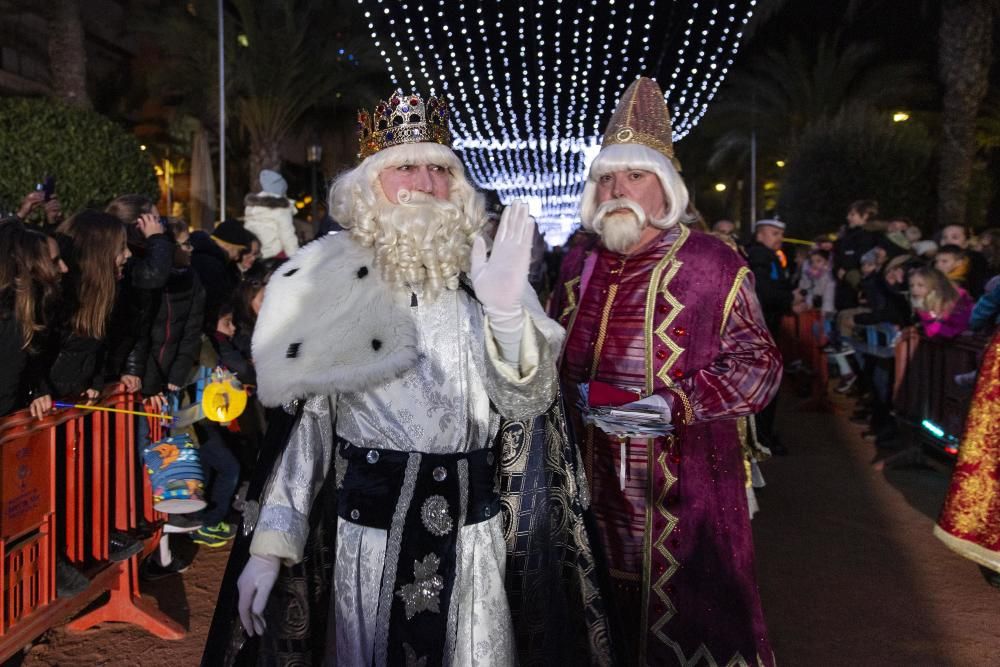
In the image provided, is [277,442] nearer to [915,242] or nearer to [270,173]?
[270,173]

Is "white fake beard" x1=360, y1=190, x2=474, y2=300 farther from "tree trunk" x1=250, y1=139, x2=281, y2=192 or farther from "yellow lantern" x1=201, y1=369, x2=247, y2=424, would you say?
"tree trunk" x1=250, y1=139, x2=281, y2=192

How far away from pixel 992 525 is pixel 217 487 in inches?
192

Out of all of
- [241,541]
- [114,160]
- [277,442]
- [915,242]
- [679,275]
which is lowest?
[241,541]

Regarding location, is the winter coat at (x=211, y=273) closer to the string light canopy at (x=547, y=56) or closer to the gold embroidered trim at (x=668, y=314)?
the string light canopy at (x=547, y=56)

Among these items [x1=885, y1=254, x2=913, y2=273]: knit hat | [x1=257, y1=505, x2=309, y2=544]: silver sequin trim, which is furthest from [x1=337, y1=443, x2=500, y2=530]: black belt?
[x1=885, y1=254, x2=913, y2=273]: knit hat

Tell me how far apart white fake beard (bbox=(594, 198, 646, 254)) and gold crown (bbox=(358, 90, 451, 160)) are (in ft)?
2.61

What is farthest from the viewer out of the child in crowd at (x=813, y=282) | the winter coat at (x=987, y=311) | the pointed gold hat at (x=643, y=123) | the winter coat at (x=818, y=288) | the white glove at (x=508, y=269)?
the child in crowd at (x=813, y=282)

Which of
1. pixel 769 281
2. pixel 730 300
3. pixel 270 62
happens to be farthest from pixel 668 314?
pixel 270 62

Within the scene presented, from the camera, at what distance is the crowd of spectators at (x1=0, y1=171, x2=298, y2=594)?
4098 mm

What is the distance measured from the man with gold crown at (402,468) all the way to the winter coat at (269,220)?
6768 mm

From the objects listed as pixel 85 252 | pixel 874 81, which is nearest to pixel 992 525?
pixel 85 252

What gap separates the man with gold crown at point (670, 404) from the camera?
9.77ft

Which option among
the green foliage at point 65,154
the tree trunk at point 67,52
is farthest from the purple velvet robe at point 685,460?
the tree trunk at point 67,52

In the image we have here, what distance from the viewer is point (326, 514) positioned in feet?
8.49
